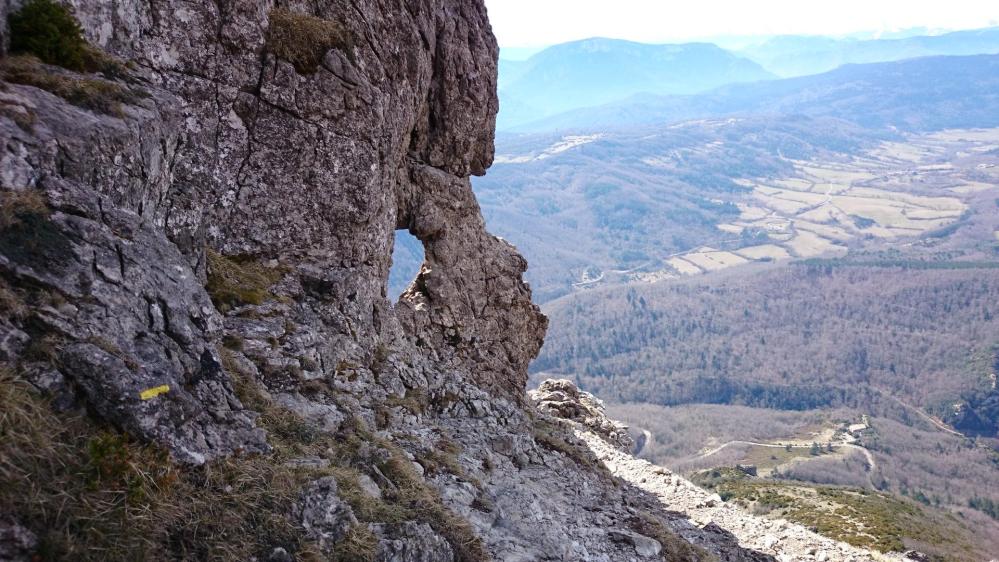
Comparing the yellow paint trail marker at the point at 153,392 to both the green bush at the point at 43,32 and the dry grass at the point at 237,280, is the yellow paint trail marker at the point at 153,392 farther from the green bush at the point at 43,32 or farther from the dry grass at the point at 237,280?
the green bush at the point at 43,32

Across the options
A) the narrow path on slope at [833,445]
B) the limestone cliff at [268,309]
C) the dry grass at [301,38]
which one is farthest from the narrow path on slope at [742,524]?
the narrow path on slope at [833,445]

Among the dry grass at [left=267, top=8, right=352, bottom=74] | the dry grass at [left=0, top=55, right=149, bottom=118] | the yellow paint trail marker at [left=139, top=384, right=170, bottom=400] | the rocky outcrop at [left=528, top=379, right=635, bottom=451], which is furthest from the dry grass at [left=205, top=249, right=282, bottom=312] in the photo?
the rocky outcrop at [left=528, top=379, right=635, bottom=451]

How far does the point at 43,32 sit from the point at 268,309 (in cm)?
760

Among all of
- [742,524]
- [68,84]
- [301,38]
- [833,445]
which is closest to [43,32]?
[68,84]

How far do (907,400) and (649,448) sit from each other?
110585 millimetres

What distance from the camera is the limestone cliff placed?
7652 mm

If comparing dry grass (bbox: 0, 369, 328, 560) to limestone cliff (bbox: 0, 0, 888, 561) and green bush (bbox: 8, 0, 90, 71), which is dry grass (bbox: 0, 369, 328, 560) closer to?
limestone cliff (bbox: 0, 0, 888, 561)

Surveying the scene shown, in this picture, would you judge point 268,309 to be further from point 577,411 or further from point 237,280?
point 577,411

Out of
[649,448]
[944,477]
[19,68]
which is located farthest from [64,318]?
[944,477]

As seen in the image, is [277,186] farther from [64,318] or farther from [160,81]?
[64,318]

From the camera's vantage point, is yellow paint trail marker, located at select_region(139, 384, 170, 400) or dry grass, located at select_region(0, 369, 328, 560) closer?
dry grass, located at select_region(0, 369, 328, 560)

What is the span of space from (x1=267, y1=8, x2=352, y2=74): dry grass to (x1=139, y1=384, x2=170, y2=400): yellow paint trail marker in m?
12.5

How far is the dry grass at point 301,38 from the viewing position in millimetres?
17859

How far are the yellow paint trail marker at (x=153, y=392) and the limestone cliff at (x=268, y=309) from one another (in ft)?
0.19
